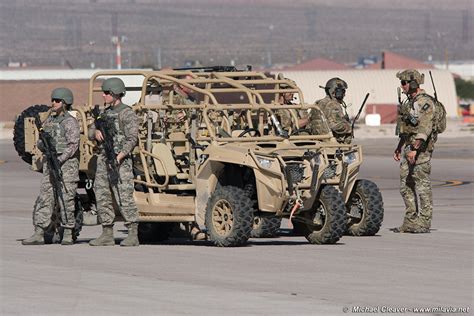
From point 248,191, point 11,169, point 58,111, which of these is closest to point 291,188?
point 248,191

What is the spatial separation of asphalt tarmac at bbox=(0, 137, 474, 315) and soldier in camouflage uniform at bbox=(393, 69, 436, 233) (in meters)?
0.35

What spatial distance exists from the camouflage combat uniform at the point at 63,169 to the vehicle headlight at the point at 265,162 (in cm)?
229

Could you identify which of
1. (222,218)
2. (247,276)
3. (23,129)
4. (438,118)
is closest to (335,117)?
(438,118)

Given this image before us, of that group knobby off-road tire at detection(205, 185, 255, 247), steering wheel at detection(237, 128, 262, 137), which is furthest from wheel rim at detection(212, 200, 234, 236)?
steering wheel at detection(237, 128, 262, 137)

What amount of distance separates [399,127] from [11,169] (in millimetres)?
20849

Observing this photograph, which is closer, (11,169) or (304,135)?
(304,135)

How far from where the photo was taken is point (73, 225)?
54.3 feet

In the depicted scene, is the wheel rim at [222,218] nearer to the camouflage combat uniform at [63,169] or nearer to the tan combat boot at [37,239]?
the camouflage combat uniform at [63,169]

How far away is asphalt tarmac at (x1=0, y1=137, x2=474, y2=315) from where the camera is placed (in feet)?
36.4

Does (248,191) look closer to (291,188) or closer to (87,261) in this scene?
(291,188)

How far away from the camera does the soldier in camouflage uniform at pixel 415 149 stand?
17688 mm

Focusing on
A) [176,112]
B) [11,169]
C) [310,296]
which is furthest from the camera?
[11,169]

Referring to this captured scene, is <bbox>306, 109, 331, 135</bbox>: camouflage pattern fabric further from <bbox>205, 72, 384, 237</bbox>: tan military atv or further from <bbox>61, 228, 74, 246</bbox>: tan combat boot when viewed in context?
<bbox>61, 228, 74, 246</bbox>: tan combat boot

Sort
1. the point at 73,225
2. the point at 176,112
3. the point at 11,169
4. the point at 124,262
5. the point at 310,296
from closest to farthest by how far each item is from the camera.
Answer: the point at 310,296, the point at 124,262, the point at 73,225, the point at 176,112, the point at 11,169
